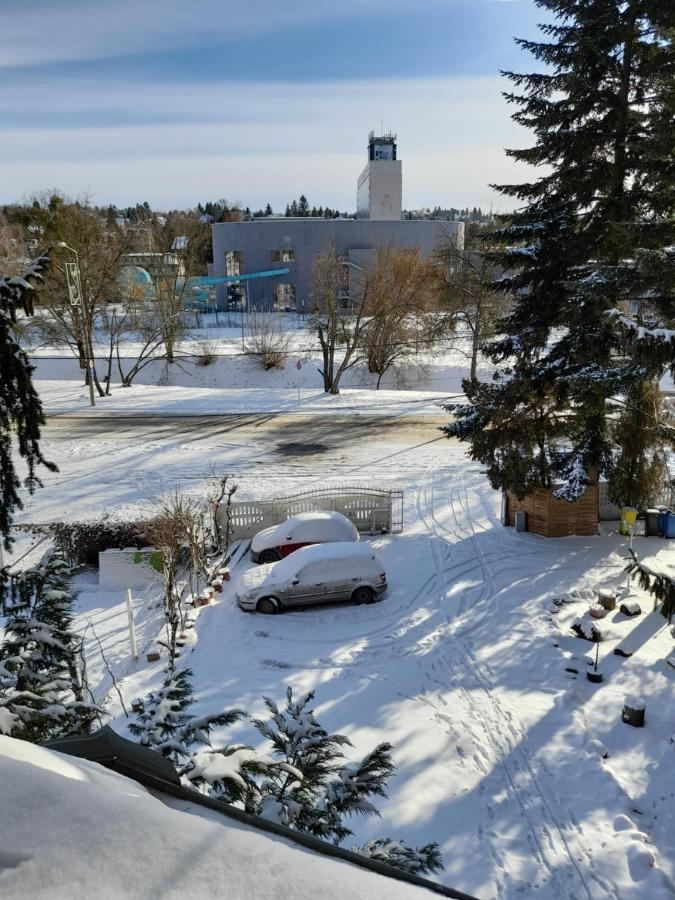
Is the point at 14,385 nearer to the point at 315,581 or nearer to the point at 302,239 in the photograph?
the point at 315,581

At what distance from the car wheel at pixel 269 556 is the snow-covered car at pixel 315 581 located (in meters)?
1.67

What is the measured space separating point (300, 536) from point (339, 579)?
2.25 metres

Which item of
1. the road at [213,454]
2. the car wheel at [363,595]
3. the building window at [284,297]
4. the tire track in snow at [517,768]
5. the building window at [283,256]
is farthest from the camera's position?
the building window at [284,297]

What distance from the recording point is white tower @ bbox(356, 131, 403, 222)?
5997cm

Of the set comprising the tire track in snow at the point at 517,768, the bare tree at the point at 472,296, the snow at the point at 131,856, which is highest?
the bare tree at the point at 472,296

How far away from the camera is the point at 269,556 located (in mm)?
15336

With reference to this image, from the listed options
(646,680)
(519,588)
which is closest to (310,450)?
(519,588)

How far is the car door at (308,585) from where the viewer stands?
1309 cm

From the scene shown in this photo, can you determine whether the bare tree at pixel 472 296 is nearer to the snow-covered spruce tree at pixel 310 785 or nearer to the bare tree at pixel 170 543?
the bare tree at pixel 170 543

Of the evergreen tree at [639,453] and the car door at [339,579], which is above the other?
the evergreen tree at [639,453]

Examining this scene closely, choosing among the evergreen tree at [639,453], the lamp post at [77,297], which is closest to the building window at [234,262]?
the lamp post at [77,297]

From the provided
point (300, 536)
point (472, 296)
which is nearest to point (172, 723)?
point (300, 536)

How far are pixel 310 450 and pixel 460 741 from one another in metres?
15.3

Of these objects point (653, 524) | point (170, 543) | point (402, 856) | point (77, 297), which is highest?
point (77, 297)
